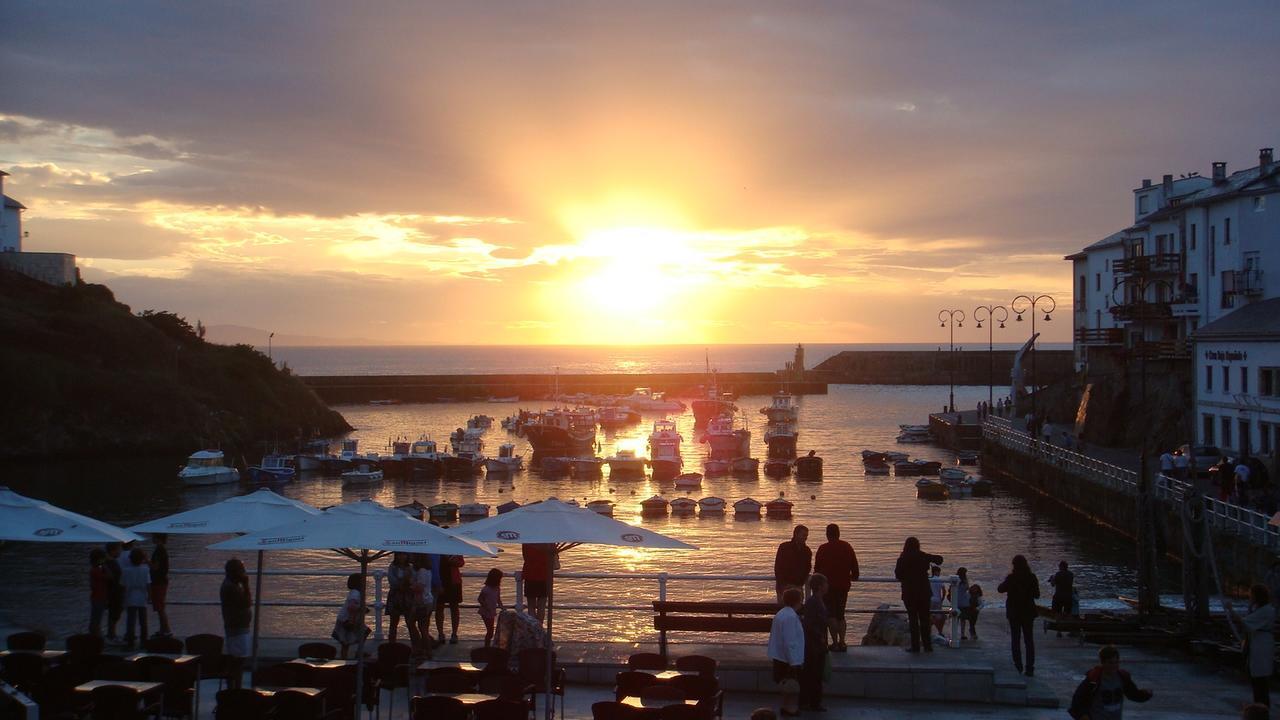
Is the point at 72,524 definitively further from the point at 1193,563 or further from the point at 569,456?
the point at 569,456

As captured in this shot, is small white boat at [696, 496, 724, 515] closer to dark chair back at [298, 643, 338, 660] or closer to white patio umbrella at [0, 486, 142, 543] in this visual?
dark chair back at [298, 643, 338, 660]

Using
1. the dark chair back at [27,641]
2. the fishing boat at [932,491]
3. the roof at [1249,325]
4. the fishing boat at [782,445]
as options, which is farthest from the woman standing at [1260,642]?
the fishing boat at [782,445]

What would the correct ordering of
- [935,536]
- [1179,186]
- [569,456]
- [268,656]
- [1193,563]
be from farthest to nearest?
1. [569,456]
2. [1179,186]
3. [935,536]
4. [1193,563]
5. [268,656]

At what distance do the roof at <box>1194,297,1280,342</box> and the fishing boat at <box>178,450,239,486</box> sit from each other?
54946 millimetres

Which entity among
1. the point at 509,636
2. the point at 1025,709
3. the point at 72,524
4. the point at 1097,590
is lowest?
the point at 1097,590

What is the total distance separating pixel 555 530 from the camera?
1148 cm

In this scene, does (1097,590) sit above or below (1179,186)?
below

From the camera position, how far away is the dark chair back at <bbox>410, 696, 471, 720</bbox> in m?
9.66

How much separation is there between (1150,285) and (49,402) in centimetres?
8003

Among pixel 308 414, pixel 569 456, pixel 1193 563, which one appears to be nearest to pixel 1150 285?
pixel 569 456

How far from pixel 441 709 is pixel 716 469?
62976 mm

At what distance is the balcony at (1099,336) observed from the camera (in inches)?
2704

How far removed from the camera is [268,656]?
43.0 feet

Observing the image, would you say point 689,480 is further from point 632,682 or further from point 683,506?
point 632,682
